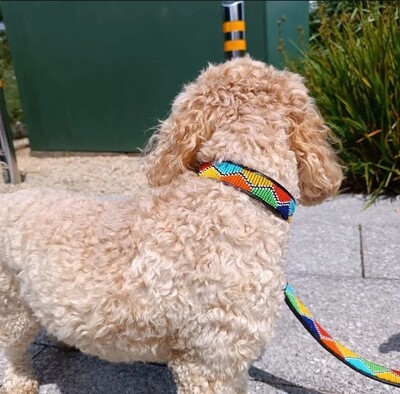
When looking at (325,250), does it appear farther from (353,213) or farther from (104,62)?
(104,62)

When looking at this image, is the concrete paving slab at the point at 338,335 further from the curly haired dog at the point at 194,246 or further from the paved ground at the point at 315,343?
the curly haired dog at the point at 194,246

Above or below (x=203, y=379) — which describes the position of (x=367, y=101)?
above

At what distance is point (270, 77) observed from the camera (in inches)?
78.5

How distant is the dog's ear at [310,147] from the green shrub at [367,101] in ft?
9.22

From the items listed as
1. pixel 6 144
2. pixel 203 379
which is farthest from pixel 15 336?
pixel 6 144

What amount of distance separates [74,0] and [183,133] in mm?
6462

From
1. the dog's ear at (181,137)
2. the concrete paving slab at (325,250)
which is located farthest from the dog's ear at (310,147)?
the concrete paving slab at (325,250)

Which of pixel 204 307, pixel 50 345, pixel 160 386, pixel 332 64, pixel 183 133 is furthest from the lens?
pixel 332 64

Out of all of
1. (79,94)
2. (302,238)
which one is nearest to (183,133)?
(302,238)

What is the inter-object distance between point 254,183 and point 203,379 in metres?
0.79

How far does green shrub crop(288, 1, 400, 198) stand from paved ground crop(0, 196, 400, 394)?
37.7 inches

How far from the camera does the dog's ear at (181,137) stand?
1.93 m

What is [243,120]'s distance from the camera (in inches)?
75.8

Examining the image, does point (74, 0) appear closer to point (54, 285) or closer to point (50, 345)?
point (50, 345)
